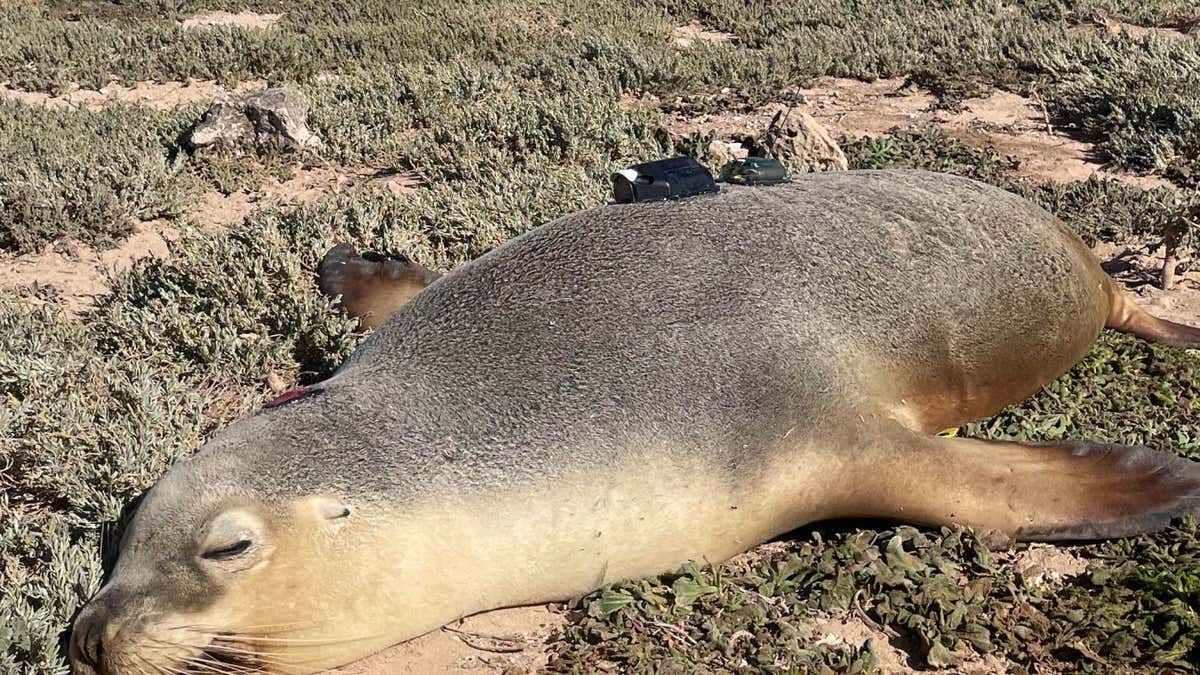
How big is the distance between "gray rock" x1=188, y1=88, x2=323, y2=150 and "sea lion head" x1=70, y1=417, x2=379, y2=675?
4.82m

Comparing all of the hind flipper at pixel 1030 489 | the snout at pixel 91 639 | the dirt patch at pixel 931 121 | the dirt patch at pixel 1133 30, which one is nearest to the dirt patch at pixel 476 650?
the snout at pixel 91 639

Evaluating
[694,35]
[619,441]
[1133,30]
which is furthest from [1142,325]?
[694,35]

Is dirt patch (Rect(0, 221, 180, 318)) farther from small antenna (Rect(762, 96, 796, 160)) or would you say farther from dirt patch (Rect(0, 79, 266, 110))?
small antenna (Rect(762, 96, 796, 160))

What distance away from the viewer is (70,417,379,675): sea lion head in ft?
9.11

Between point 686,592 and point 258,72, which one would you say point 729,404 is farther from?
point 258,72

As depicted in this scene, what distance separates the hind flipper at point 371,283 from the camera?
16.6 feet

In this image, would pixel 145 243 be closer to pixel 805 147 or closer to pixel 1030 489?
pixel 805 147

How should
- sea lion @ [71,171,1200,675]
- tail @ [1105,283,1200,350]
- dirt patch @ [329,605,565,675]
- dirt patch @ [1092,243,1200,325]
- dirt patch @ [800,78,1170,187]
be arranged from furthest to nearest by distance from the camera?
dirt patch @ [800,78,1170,187] → dirt patch @ [1092,243,1200,325] → tail @ [1105,283,1200,350] → dirt patch @ [329,605,565,675] → sea lion @ [71,171,1200,675]

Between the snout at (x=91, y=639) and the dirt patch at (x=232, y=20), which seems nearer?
the snout at (x=91, y=639)

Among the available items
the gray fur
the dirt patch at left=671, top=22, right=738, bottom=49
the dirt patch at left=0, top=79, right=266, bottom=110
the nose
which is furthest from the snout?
the dirt patch at left=671, top=22, right=738, bottom=49

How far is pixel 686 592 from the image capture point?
3.32 metres

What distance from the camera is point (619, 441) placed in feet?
10.7

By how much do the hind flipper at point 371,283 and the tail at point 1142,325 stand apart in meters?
3.23

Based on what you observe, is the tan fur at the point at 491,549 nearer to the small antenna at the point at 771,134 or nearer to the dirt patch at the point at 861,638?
the dirt patch at the point at 861,638
